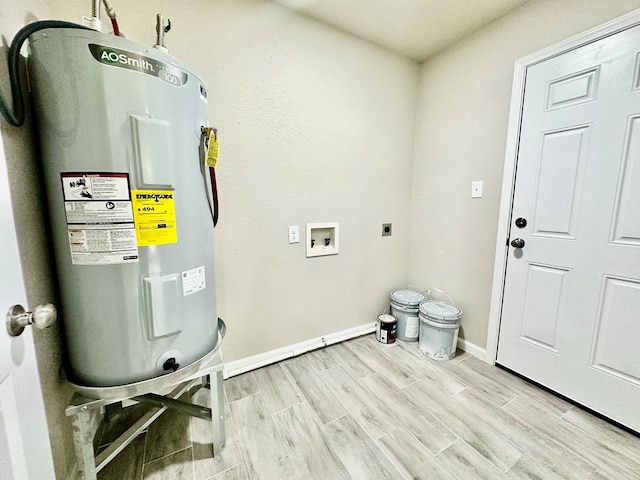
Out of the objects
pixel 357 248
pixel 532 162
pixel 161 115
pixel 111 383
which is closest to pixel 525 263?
pixel 532 162

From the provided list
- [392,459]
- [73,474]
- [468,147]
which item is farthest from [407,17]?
[73,474]

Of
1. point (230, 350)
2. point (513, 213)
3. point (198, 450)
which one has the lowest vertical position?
point (198, 450)

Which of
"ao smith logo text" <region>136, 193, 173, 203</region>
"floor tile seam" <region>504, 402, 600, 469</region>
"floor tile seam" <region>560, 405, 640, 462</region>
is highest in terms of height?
"ao smith logo text" <region>136, 193, 173, 203</region>

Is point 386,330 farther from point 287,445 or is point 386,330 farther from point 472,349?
point 287,445

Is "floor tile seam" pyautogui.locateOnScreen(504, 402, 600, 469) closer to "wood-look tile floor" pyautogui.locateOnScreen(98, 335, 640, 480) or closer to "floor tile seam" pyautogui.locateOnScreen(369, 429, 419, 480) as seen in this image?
"wood-look tile floor" pyautogui.locateOnScreen(98, 335, 640, 480)

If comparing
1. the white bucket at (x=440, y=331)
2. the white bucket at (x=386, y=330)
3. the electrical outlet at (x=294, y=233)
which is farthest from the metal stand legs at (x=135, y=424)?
the white bucket at (x=440, y=331)

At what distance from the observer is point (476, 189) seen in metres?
1.89

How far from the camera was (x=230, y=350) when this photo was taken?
1720mm

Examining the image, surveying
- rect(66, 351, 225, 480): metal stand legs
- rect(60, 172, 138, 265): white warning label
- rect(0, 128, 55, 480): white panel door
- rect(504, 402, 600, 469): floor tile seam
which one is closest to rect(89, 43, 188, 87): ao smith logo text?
rect(60, 172, 138, 265): white warning label

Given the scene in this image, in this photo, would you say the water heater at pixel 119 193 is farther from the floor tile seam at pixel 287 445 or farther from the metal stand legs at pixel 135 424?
the floor tile seam at pixel 287 445

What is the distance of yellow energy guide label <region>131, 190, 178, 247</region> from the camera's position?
2.68 feet

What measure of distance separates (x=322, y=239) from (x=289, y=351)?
2.90ft

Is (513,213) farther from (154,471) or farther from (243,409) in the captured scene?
(154,471)

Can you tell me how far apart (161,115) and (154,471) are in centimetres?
145
